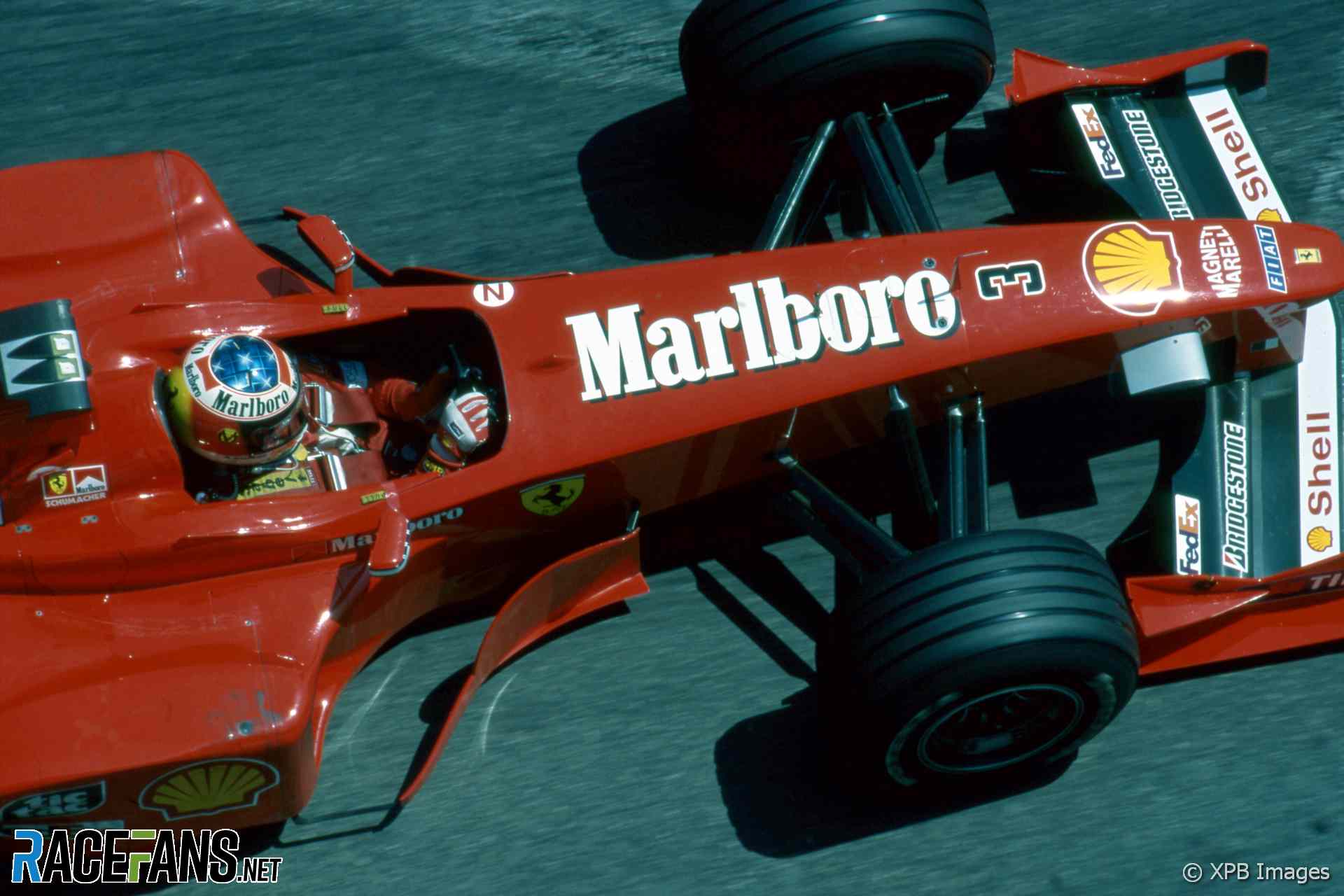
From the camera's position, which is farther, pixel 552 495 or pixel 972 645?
pixel 552 495

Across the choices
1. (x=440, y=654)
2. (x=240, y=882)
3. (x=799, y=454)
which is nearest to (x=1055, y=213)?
(x=799, y=454)

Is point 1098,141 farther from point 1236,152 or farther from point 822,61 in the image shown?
point 822,61

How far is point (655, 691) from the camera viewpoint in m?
4.72

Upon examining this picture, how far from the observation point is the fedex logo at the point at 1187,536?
4.30 meters

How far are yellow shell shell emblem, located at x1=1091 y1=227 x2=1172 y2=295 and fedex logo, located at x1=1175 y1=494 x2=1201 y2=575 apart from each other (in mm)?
727

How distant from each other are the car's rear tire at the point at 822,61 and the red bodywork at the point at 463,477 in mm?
833

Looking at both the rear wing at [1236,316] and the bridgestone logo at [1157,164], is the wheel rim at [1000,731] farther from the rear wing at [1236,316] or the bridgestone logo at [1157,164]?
the bridgestone logo at [1157,164]

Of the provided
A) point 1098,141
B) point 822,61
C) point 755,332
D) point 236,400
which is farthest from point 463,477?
point 1098,141

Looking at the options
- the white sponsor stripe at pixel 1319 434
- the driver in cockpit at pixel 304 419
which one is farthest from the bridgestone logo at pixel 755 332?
the white sponsor stripe at pixel 1319 434

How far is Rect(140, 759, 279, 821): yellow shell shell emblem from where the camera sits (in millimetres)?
3832

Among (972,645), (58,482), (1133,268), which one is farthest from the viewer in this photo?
(1133,268)

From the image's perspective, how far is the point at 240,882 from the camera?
442cm

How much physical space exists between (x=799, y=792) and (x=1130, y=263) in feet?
6.86

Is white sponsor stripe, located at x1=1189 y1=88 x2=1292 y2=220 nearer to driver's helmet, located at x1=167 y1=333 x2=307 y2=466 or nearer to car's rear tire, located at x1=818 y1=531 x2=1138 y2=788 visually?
car's rear tire, located at x1=818 y1=531 x2=1138 y2=788
